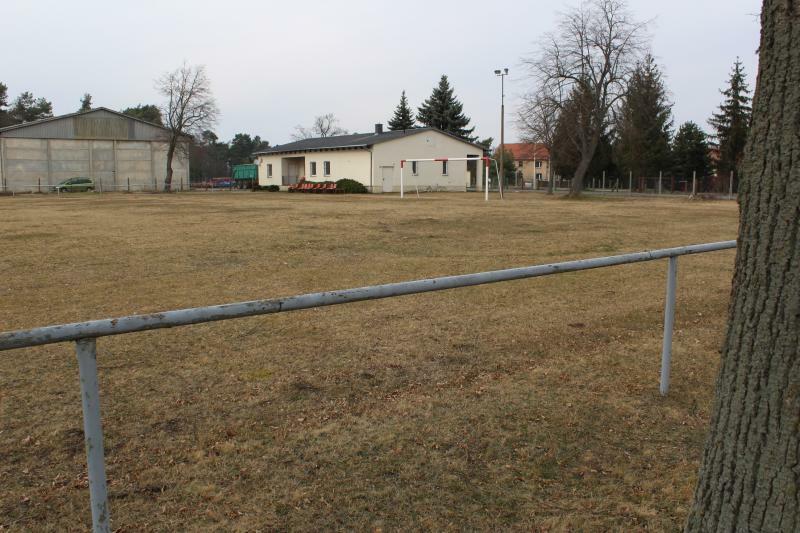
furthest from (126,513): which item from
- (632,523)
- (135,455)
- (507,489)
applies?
(632,523)

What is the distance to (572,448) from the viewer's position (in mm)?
3850

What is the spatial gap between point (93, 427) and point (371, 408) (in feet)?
7.65

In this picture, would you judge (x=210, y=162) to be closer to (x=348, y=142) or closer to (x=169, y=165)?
(x=169, y=165)

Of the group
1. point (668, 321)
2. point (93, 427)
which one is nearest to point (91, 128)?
point (668, 321)

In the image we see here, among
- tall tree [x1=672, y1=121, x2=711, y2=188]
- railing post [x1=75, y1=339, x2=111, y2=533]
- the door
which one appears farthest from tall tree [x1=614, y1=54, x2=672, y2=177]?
railing post [x1=75, y1=339, x2=111, y2=533]

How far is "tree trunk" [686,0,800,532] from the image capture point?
208 cm

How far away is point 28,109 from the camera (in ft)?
300

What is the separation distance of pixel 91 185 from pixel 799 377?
6026 cm

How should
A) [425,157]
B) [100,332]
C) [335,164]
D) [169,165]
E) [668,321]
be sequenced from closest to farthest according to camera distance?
[100,332] < [668,321] < [425,157] < [335,164] < [169,165]

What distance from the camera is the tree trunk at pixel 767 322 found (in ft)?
6.82

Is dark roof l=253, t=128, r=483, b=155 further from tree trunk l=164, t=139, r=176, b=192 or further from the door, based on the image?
tree trunk l=164, t=139, r=176, b=192

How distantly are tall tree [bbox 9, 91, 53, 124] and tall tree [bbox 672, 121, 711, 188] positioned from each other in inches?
3083

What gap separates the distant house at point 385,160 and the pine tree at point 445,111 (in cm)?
1662

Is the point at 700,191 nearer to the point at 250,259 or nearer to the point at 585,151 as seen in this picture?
the point at 585,151
